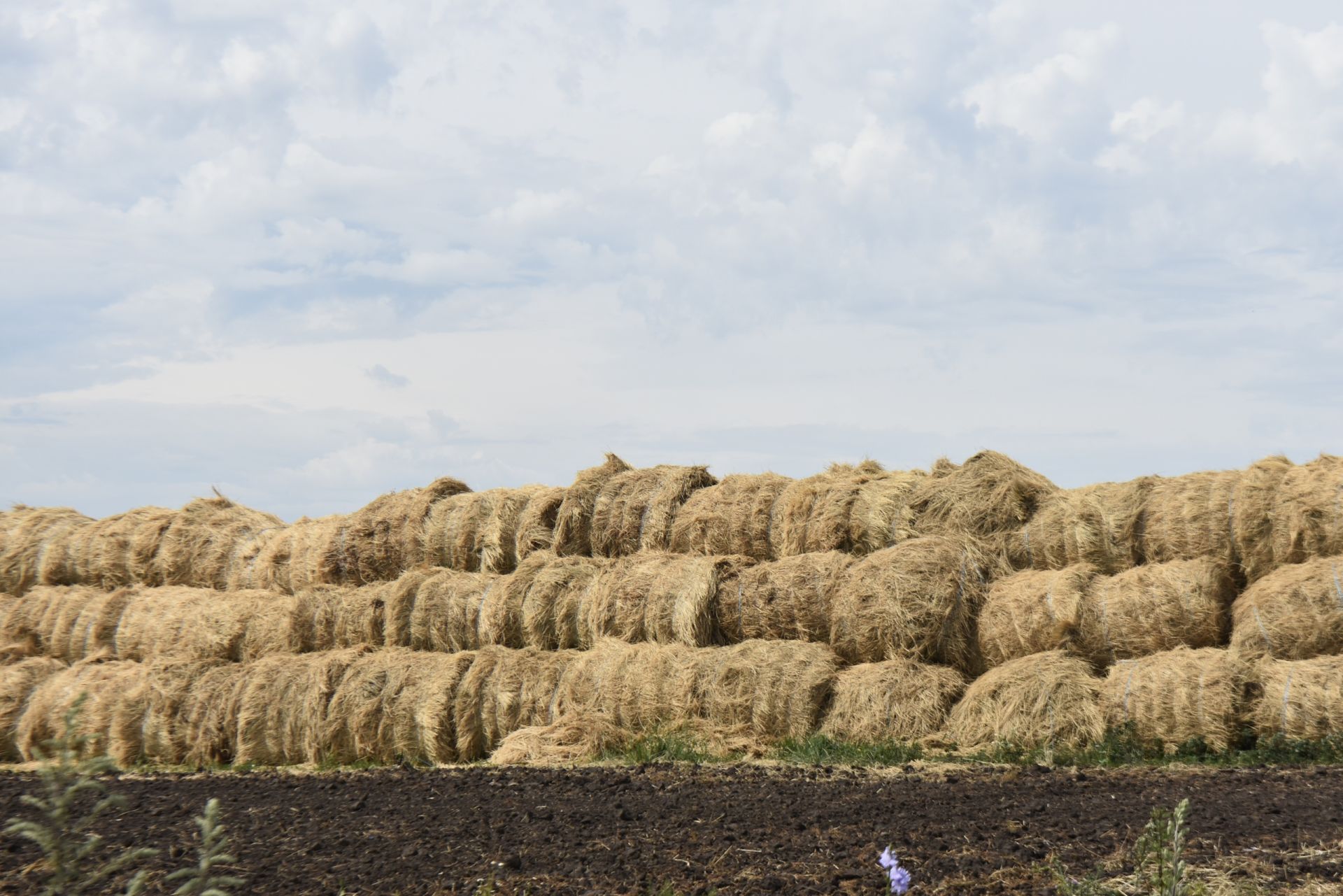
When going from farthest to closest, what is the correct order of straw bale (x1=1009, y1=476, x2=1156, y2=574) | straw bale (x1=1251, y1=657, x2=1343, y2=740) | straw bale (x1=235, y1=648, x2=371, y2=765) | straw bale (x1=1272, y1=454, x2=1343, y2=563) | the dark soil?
straw bale (x1=235, y1=648, x2=371, y2=765)
straw bale (x1=1009, y1=476, x2=1156, y2=574)
straw bale (x1=1272, y1=454, x2=1343, y2=563)
straw bale (x1=1251, y1=657, x2=1343, y2=740)
the dark soil

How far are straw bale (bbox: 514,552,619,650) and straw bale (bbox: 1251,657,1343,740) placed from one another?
6.44 m

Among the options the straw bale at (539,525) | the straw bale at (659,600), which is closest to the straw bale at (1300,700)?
the straw bale at (659,600)

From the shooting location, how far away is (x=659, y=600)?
12555 millimetres

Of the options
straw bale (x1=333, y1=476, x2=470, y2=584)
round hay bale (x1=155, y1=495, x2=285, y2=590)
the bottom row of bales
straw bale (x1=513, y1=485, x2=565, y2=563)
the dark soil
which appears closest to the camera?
the dark soil

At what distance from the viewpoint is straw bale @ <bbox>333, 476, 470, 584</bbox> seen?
1498 cm

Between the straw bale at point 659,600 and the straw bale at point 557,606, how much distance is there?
0.08 meters

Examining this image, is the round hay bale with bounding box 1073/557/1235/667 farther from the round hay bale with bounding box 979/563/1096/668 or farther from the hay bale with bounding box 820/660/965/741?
the hay bale with bounding box 820/660/965/741

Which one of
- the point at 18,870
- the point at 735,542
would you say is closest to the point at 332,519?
the point at 735,542

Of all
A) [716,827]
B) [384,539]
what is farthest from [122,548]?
[716,827]

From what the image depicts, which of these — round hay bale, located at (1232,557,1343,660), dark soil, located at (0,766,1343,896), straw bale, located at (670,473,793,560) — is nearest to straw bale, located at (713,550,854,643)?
straw bale, located at (670,473,793,560)

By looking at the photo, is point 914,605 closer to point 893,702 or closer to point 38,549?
point 893,702

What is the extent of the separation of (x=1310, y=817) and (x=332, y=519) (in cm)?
1181

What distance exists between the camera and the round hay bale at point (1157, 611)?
1106cm

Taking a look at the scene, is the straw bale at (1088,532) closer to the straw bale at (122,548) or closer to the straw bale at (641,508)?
the straw bale at (641,508)
